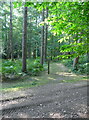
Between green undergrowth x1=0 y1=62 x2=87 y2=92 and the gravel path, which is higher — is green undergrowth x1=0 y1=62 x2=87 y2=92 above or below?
below

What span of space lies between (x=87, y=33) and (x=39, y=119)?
2.66 meters

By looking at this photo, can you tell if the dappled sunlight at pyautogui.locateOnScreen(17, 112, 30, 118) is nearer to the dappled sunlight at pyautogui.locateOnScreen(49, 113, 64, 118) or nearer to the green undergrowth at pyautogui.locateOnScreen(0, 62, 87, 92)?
the dappled sunlight at pyautogui.locateOnScreen(49, 113, 64, 118)

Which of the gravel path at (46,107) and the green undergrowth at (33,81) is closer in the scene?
the gravel path at (46,107)

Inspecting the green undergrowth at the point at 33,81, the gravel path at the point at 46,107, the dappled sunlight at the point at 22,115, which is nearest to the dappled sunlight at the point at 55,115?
the gravel path at the point at 46,107

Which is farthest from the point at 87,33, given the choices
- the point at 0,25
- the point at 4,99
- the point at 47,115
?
the point at 0,25

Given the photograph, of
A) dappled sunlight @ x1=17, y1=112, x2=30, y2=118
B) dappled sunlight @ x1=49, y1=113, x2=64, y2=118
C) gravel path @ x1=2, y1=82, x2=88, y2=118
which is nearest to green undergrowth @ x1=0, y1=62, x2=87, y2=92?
gravel path @ x1=2, y1=82, x2=88, y2=118

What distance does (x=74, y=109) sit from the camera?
8.95ft

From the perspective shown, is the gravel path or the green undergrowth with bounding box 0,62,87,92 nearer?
the gravel path

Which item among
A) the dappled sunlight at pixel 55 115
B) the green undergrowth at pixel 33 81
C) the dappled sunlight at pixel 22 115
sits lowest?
the green undergrowth at pixel 33 81

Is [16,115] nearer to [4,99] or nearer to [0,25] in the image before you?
[4,99]

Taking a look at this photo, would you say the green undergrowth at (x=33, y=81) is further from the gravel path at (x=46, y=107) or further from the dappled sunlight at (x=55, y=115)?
the dappled sunlight at (x=55, y=115)

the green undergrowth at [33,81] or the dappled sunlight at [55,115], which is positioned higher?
the dappled sunlight at [55,115]

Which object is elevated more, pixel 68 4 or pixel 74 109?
pixel 68 4

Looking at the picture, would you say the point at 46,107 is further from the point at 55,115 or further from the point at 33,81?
the point at 33,81
